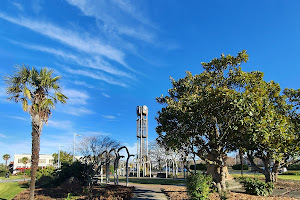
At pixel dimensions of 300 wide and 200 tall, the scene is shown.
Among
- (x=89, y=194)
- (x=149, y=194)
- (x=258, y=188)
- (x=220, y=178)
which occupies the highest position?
(x=220, y=178)

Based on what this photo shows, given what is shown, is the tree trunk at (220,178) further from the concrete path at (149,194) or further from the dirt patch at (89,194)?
the dirt patch at (89,194)

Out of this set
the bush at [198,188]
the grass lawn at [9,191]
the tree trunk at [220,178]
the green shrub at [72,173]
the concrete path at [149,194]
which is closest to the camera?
the bush at [198,188]

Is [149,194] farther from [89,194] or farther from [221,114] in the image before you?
[221,114]

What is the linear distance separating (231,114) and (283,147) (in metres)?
5.79

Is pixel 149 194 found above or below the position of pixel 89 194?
below

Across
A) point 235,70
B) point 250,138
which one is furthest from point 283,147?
point 235,70

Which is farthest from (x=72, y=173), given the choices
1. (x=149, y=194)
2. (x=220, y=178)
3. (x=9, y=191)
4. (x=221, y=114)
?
(x=221, y=114)

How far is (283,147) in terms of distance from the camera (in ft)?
47.4

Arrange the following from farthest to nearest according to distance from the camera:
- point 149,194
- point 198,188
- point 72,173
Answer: point 72,173 < point 149,194 < point 198,188

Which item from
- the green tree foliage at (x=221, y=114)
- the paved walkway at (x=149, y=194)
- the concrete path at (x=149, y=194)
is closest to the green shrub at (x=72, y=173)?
the paved walkway at (x=149, y=194)

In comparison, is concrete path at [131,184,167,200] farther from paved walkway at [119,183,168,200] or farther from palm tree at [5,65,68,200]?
palm tree at [5,65,68,200]

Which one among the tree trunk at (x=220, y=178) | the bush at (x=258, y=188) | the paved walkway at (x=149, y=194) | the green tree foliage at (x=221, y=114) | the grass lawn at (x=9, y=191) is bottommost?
the grass lawn at (x=9, y=191)

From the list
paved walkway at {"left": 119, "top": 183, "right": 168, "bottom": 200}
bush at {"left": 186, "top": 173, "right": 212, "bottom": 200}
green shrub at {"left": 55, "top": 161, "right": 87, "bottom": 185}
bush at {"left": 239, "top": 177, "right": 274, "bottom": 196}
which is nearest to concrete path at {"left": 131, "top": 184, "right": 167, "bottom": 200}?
paved walkway at {"left": 119, "top": 183, "right": 168, "bottom": 200}

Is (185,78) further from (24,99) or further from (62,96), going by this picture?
(24,99)
